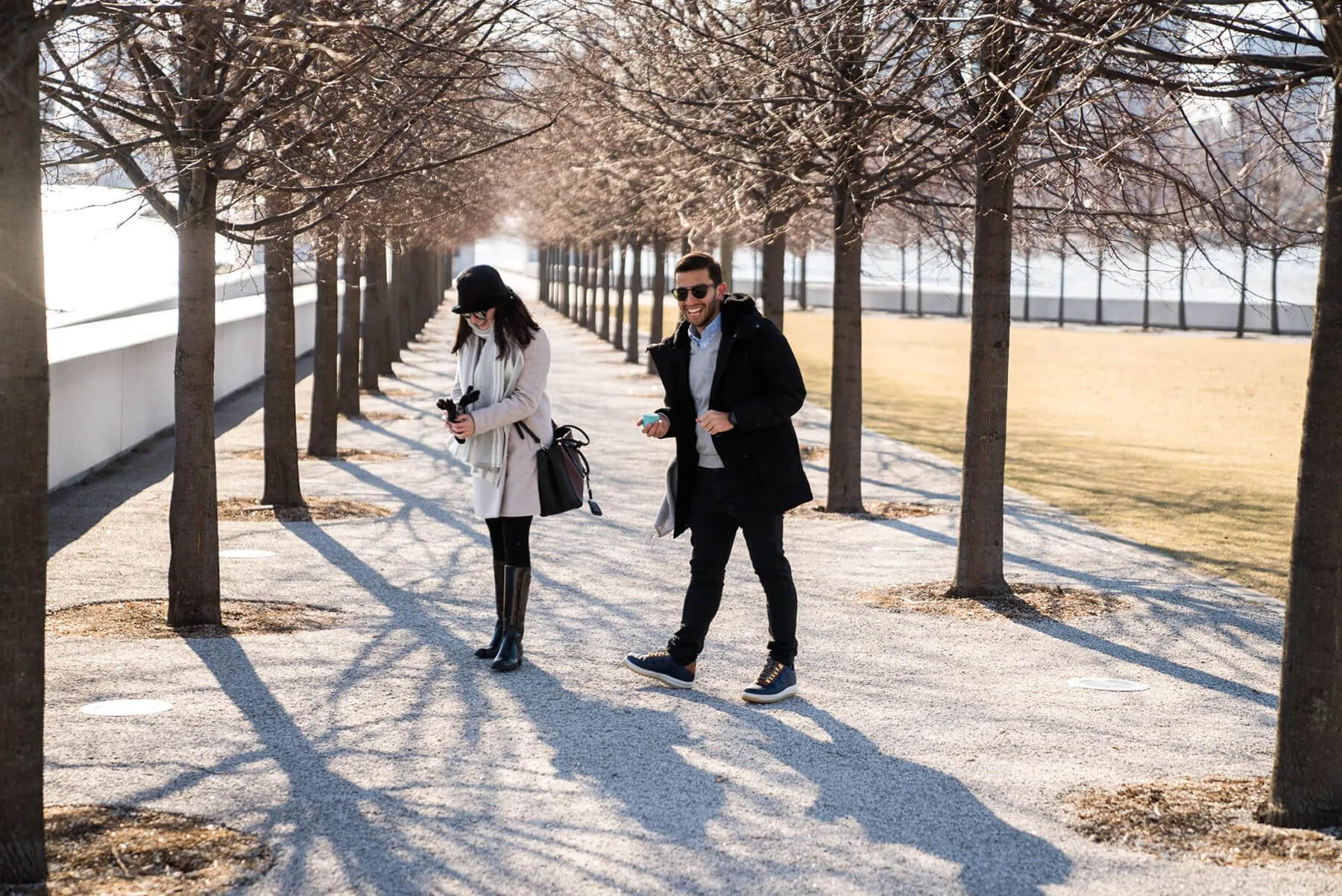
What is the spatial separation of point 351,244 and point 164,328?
2974 millimetres

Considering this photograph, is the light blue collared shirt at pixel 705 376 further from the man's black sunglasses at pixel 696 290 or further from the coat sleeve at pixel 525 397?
the coat sleeve at pixel 525 397

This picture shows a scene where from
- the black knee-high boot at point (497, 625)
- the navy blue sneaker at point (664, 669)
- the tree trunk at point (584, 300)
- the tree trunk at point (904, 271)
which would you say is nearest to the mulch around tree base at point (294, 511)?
the tree trunk at point (904, 271)

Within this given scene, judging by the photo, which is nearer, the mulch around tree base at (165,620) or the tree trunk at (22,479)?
the tree trunk at (22,479)

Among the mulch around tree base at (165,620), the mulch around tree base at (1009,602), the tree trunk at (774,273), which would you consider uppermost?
the tree trunk at (774,273)

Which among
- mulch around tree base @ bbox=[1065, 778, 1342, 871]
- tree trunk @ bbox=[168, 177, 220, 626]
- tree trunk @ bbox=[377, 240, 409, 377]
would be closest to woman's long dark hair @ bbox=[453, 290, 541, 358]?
tree trunk @ bbox=[168, 177, 220, 626]

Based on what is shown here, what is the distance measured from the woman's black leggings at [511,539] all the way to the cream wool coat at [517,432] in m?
0.06

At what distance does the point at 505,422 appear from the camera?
7043 millimetres

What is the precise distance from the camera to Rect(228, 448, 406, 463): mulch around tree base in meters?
16.5

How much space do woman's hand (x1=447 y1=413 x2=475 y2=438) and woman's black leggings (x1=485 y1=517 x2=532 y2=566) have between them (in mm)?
469

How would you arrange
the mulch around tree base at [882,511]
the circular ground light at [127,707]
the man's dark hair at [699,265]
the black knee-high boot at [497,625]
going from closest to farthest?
1. the circular ground light at [127,707]
2. the man's dark hair at [699,265]
3. the black knee-high boot at [497,625]
4. the mulch around tree base at [882,511]

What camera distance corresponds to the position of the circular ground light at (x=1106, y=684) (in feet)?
23.4

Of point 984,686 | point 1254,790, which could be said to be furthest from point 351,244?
point 1254,790

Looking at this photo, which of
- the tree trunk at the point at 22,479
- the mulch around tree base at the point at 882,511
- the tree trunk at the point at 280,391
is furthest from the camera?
the mulch around tree base at the point at 882,511

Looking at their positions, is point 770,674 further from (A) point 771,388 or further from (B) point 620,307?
(B) point 620,307
